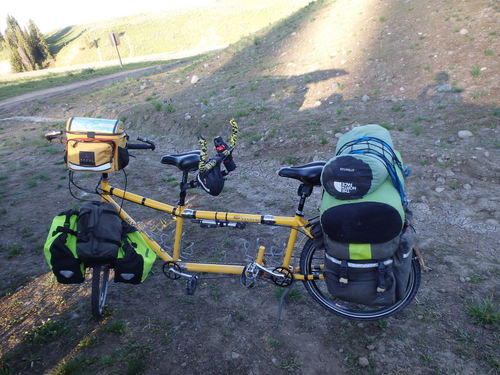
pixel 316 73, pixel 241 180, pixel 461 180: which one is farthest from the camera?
pixel 316 73

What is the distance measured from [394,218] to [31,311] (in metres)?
4.01

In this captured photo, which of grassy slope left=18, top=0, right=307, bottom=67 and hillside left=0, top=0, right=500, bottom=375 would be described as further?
grassy slope left=18, top=0, right=307, bottom=67

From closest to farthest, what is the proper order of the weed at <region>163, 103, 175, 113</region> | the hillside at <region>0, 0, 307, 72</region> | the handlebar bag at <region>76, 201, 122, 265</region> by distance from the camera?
the handlebar bag at <region>76, 201, 122, 265</region>, the weed at <region>163, 103, 175, 113</region>, the hillside at <region>0, 0, 307, 72</region>

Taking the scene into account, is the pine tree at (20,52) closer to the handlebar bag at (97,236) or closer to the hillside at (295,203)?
the hillside at (295,203)

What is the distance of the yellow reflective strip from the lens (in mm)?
2482

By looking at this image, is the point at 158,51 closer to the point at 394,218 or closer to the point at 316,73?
the point at 316,73

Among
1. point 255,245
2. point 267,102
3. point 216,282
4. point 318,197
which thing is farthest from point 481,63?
point 216,282

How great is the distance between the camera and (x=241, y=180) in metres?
6.85

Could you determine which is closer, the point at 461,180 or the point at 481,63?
the point at 461,180

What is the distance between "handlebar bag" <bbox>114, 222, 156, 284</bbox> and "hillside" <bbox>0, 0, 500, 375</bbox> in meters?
0.61

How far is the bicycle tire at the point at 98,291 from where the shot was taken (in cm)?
318

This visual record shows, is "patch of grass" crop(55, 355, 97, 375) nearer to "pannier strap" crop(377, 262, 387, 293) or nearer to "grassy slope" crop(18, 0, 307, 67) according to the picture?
"pannier strap" crop(377, 262, 387, 293)

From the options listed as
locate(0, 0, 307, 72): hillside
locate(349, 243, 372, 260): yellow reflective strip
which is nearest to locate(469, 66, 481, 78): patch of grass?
locate(349, 243, 372, 260): yellow reflective strip

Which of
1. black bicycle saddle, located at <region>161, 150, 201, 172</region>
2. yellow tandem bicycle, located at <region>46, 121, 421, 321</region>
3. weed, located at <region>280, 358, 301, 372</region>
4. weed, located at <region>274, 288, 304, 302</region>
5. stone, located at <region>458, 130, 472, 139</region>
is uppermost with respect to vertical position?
black bicycle saddle, located at <region>161, 150, 201, 172</region>
